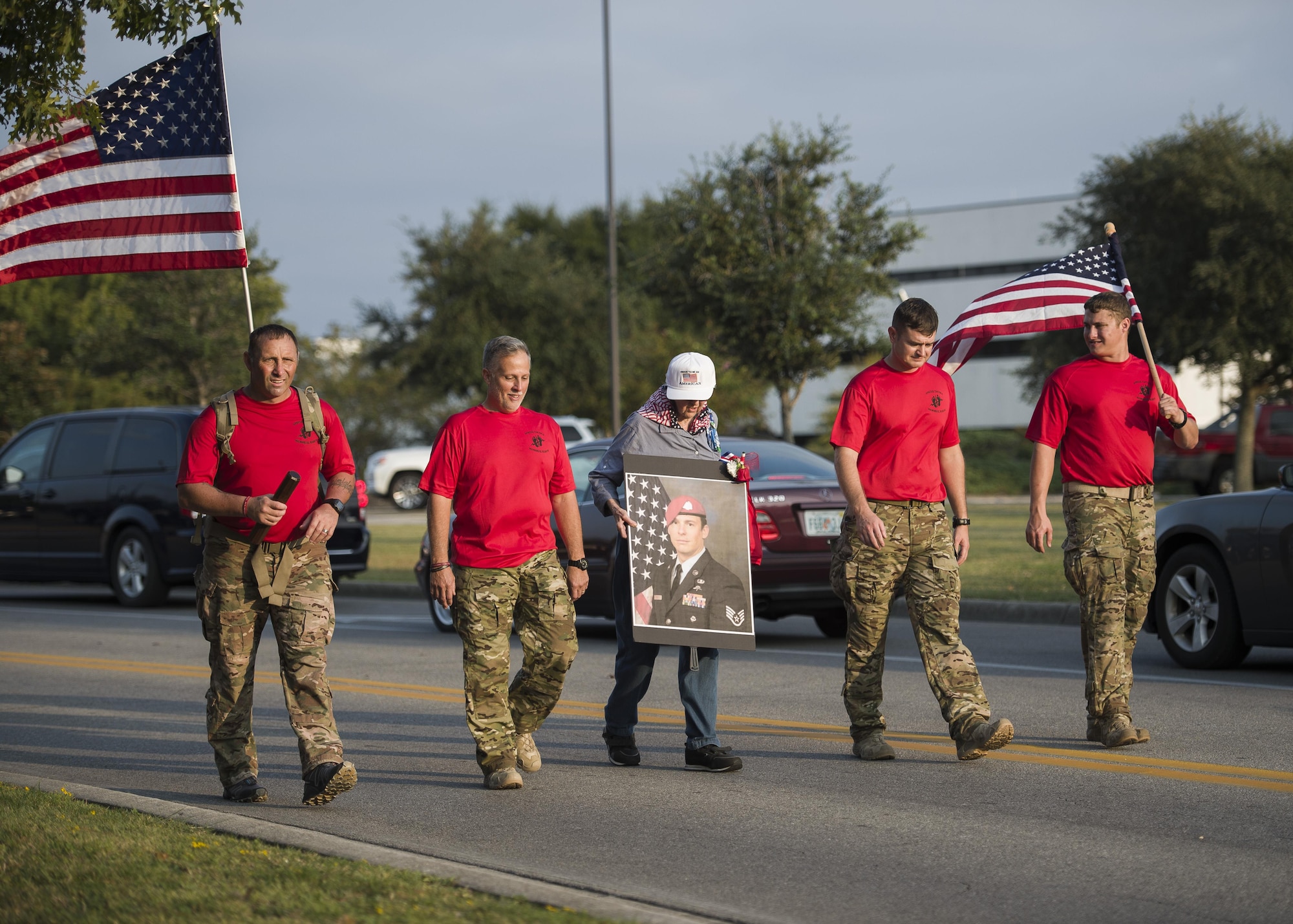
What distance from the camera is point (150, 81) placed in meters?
8.13

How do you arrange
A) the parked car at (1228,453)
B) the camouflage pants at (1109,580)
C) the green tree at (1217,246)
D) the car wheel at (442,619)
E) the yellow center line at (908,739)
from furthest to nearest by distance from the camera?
the parked car at (1228,453)
the green tree at (1217,246)
the car wheel at (442,619)
the camouflage pants at (1109,580)
the yellow center line at (908,739)

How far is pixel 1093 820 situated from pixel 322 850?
281 centimetres

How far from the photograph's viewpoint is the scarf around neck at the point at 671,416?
22.6 feet

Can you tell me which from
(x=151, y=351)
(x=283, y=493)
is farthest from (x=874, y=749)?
(x=151, y=351)

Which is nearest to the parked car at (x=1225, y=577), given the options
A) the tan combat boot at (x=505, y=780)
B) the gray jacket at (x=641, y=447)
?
the gray jacket at (x=641, y=447)

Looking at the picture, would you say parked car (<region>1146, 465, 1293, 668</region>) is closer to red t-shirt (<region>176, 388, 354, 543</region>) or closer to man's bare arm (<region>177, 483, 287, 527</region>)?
red t-shirt (<region>176, 388, 354, 543</region>)

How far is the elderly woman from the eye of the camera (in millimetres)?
6711

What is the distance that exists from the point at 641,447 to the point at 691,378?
41cm

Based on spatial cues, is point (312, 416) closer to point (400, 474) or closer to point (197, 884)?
point (197, 884)

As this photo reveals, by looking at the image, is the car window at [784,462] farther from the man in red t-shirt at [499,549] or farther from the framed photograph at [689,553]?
the man in red t-shirt at [499,549]

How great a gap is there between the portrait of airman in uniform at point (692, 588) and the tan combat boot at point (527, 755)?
0.75 metres

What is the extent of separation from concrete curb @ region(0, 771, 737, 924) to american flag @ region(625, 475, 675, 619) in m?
1.96

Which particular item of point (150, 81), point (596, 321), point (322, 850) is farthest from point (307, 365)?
point (322, 850)

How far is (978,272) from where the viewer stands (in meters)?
61.2
